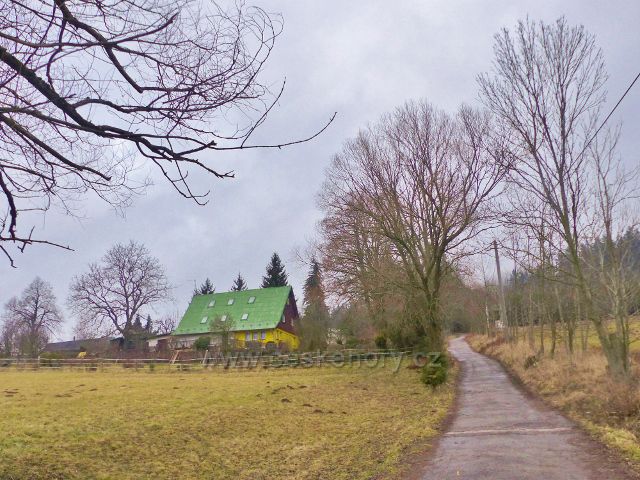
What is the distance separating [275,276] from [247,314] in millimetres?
16544

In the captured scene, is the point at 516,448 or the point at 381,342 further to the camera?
the point at 381,342

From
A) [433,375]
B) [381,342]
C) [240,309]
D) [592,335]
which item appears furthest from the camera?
[240,309]

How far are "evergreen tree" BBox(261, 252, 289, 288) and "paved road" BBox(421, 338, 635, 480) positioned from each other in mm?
54315

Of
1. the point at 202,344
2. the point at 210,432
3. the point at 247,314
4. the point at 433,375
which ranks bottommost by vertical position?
the point at 210,432

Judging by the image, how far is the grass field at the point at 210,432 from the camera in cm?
801

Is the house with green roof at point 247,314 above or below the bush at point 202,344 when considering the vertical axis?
above

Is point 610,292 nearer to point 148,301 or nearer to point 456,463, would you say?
point 456,463

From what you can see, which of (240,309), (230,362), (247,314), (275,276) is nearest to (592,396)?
(230,362)

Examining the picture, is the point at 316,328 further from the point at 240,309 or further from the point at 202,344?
the point at 240,309

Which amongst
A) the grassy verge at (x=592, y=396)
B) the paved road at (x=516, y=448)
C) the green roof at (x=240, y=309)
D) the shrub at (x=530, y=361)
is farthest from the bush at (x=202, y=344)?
the paved road at (x=516, y=448)

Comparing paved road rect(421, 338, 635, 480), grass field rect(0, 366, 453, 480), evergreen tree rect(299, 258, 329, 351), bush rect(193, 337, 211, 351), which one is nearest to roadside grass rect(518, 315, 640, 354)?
paved road rect(421, 338, 635, 480)

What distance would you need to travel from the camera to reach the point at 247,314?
51.7 metres

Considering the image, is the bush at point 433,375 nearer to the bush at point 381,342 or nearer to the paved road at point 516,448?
the paved road at point 516,448

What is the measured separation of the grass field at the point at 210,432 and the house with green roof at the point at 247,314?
107ft
